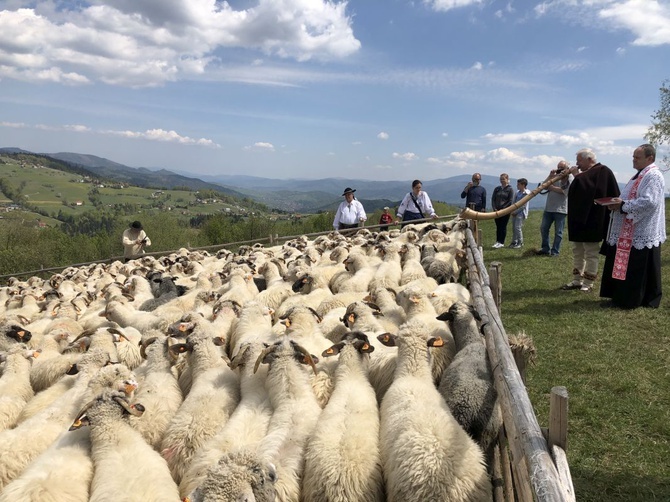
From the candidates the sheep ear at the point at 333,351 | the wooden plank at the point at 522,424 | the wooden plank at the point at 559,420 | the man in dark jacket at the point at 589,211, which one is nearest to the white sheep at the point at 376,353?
the sheep ear at the point at 333,351

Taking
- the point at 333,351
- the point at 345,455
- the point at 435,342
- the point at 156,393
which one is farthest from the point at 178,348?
the point at 435,342

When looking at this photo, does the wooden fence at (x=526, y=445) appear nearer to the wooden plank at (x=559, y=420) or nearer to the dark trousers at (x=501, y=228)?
the wooden plank at (x=559, y=420)

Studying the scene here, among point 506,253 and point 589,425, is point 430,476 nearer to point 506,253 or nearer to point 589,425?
point 589,425

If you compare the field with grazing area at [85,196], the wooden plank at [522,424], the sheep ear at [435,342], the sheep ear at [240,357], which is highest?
the wooden plank at [522,424]

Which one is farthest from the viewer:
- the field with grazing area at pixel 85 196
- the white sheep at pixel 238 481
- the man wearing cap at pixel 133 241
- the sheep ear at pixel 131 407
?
the field with grazing area at pixel 85 196

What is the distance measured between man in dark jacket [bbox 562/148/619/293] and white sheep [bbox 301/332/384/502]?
25.5 feet

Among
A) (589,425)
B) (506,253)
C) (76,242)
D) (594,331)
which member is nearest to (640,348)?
(594,331)

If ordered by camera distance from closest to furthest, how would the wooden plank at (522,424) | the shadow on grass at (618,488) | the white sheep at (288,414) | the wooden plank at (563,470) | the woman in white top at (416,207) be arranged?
the wooden plank at (522,424)
the wooden plank at (563,470)
the white sheep at (288,414)
the shadow on grass at (618,488)
the woman in white top at (416,207)

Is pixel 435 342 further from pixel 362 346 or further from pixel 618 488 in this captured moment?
pixel 618 488

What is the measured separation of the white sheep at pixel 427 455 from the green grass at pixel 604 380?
1.94 m

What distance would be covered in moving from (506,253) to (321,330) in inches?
437

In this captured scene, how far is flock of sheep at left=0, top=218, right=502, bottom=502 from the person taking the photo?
9.86ft

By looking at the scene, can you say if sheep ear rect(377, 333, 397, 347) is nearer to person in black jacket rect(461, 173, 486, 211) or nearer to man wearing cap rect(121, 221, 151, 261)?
person in black jacket rect(461, 173, 486, 211)

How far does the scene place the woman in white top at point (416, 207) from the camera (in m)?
14.9
